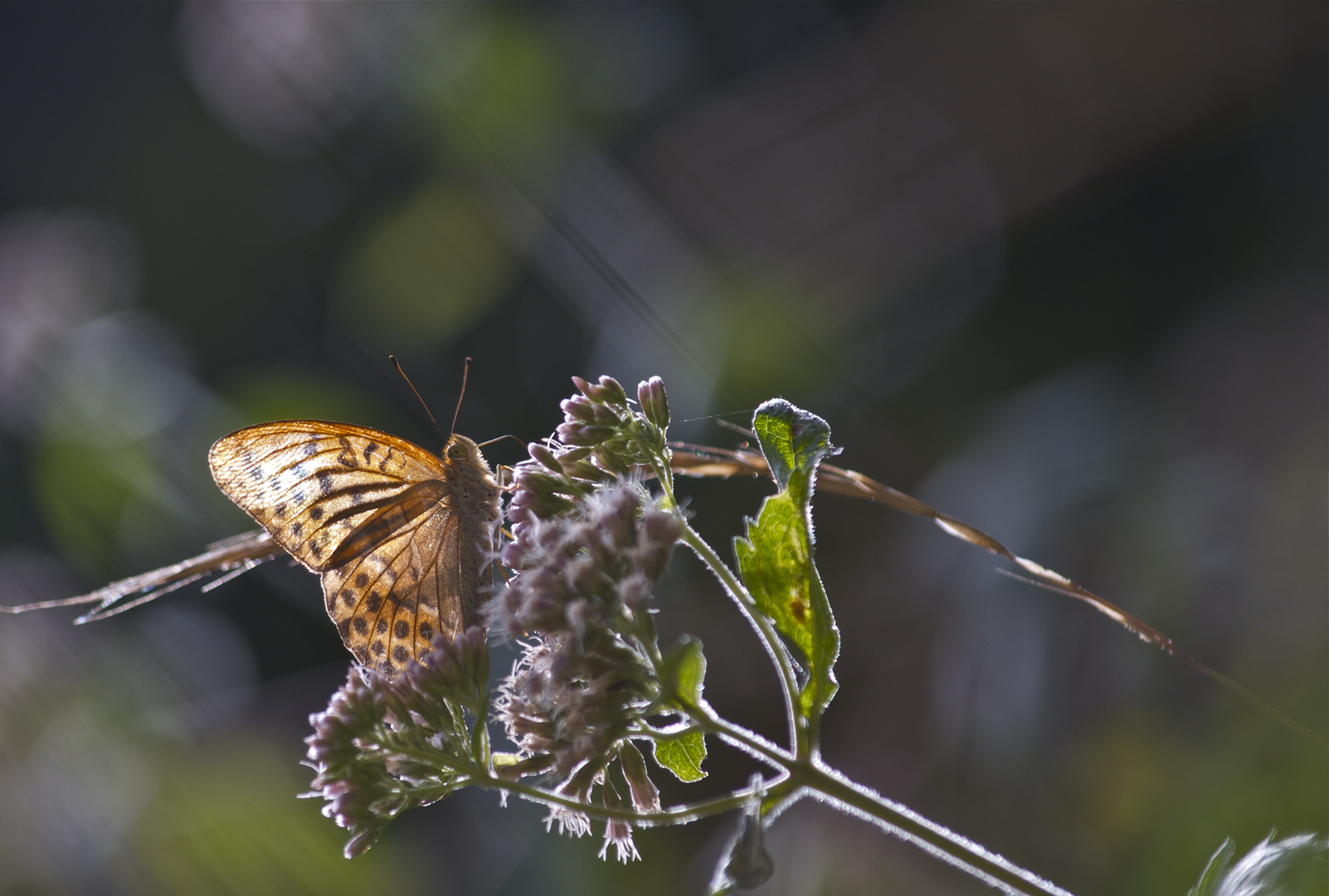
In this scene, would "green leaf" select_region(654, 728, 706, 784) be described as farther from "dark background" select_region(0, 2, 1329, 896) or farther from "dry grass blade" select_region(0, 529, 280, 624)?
"dark background" select_region(0, 2, 1329, 896)

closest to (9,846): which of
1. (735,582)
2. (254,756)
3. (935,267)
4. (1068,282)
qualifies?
(254,756)

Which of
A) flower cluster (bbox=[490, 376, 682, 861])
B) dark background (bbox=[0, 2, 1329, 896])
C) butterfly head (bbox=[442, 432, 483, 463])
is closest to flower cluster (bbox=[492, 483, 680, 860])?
flower cluster (bbox=[490, 376, 682, 861])

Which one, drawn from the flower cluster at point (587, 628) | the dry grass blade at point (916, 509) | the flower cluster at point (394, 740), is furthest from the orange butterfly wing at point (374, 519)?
the dry grass blade at point (916, 509)

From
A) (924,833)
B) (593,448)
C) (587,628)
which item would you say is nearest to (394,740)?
(587,628)

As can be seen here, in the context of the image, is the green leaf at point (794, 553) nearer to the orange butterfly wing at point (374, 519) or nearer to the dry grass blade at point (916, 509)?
the dry grass blade at point (916, 509)

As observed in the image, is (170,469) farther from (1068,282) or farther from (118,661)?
(1068,282)

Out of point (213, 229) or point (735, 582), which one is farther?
point (213, 229)

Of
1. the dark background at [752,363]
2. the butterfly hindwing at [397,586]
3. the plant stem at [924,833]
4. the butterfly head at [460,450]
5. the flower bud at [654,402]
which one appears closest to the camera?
the plant stem at [924,833]
